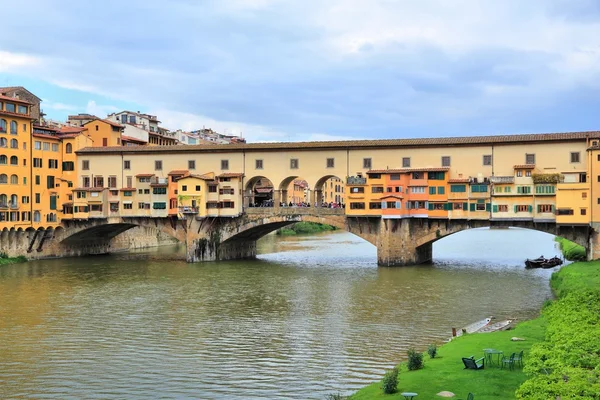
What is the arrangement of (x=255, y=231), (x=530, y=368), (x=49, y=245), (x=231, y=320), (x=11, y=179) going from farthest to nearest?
(x=49, y=245) → (x=255, y=231) → (x=11, y=179) → (x=231, y=320) → (x=530, y=368)

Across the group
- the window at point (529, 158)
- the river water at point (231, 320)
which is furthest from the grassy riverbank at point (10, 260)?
the window at point (529, 158)

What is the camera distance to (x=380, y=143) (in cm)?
5253

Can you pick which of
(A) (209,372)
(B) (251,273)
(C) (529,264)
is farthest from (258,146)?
(A) (209,372)

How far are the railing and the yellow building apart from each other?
28922mm

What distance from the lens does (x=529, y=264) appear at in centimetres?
4931

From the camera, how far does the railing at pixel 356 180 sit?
5169 cm

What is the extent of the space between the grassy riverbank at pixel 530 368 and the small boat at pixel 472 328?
67.2 inches

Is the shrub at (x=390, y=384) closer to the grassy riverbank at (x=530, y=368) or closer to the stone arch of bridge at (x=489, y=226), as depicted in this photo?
the grassy riverbank at (x=530, y=368)

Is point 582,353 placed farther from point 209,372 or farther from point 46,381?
point 46,381

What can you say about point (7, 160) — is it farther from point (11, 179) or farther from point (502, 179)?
point (502, 179)

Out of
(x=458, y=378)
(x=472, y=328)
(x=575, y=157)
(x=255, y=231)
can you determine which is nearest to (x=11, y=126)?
(x=255, y=231)

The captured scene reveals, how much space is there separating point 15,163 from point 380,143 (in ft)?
105

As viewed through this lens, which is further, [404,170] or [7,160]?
[7,160]

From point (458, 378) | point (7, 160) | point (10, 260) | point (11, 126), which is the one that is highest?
point (11, 126)
